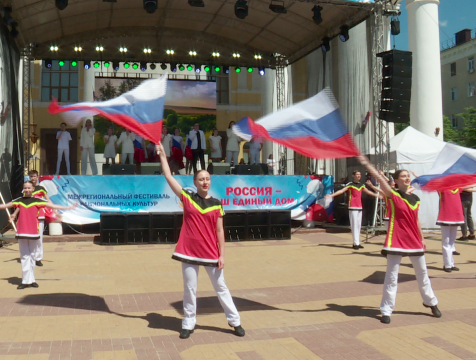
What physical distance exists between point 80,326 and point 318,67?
17.6 meters

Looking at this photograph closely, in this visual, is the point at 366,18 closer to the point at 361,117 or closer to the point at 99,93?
the point at 361,117

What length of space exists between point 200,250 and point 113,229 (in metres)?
9.83

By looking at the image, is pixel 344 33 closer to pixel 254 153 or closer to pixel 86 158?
pixel 254 153

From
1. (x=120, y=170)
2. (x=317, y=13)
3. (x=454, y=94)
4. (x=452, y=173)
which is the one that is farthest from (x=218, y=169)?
(x=454, y=94)

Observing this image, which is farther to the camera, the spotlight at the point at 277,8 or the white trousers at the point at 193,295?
the spotlight at the point at 277,8

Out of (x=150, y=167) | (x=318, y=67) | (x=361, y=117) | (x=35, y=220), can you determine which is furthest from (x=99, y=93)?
(x=35, y=220)

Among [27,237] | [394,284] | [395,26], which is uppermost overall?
[395,26]

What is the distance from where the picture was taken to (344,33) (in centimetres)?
1852

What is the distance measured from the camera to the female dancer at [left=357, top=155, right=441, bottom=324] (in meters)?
6.44

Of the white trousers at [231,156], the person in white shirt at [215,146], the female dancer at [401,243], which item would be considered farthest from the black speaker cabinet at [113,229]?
the female dancer at [401,243]

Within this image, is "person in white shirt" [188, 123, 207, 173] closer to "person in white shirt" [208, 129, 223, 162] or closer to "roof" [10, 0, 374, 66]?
"person in white shirt" [208, 129, 223, 162]

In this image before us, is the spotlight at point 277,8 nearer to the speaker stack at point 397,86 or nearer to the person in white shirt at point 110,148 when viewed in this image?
the speaker stack at point 397,86

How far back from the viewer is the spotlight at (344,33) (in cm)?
1842

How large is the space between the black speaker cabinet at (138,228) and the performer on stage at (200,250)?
958 centimetres
